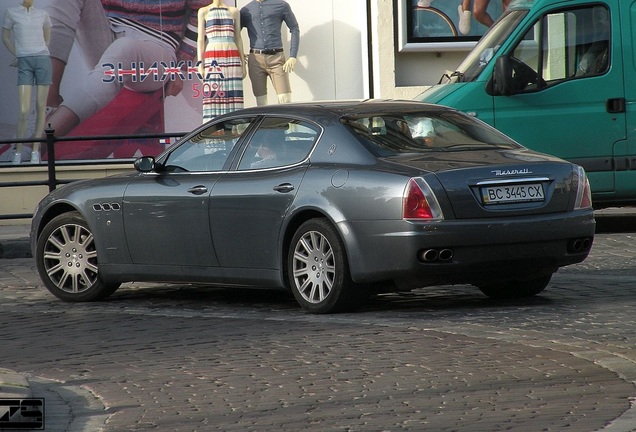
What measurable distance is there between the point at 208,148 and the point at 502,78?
464 centimetres

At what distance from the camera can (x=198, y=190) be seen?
10367 millimetres

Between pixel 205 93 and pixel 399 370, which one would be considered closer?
pixel 399 370

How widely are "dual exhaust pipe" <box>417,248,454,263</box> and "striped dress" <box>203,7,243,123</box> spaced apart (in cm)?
1009

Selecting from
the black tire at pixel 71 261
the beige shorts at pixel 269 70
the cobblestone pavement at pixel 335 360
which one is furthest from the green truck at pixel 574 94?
the beige shorts at pixel 269 70

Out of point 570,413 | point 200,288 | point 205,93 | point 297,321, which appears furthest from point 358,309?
point 205,93

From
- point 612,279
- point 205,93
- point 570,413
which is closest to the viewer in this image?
point 570,413

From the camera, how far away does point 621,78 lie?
14.7 metres

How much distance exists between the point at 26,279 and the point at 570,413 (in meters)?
7.73

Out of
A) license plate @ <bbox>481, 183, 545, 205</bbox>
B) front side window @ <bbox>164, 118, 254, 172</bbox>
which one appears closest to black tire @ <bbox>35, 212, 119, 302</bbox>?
front side window @ <bbox>164, 118, 254, 172</bbox>

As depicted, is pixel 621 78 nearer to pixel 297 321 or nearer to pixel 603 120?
pixel 603 120

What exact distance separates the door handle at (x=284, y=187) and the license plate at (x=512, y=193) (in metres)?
1.31

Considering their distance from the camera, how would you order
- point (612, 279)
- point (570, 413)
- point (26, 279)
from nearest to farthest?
point (570, 413) < point (612, 279) < point (26, 279)

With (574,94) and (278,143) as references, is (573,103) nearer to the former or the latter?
(574,94)

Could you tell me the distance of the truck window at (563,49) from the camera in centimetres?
1471
